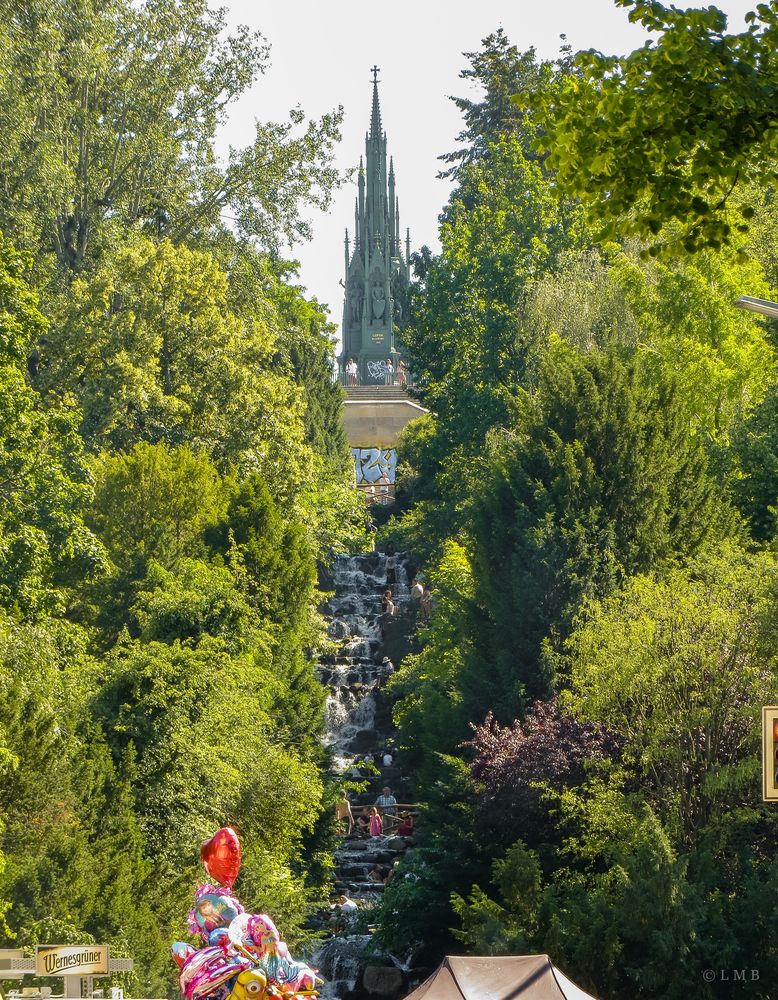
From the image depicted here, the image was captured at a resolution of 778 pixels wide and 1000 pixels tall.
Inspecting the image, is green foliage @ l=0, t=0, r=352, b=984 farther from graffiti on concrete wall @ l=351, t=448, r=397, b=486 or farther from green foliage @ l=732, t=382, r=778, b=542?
graffiti on concrete wall @ l=351, t=448, r=397, b=486

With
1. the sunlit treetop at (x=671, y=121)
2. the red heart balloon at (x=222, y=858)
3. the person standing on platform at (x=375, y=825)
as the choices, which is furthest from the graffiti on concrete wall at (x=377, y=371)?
the sunlit treetop at (x=671, y=121)

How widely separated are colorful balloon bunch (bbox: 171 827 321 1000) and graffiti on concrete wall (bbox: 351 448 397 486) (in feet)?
269

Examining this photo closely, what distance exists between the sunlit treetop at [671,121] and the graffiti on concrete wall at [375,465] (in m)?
85.5

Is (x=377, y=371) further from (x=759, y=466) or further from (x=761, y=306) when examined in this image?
(x=761, y=306)

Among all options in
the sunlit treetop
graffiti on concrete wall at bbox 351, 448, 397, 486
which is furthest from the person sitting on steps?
graffiti on concrete wall at bbox 351, 448, 397, 486

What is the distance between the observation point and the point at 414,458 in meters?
74.4

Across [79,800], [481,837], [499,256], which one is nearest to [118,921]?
[79,800]

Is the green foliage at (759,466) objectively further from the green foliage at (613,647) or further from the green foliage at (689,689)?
the green foliage at (689,689)

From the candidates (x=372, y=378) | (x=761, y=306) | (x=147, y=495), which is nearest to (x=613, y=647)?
(x=147, y=495)

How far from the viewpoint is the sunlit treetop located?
43.2ft

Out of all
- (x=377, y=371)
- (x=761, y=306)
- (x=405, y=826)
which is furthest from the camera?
(x=377, y=371)

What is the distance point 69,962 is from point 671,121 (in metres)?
8.46

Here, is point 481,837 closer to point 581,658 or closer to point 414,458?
point 581,658

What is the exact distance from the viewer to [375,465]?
332 ft
